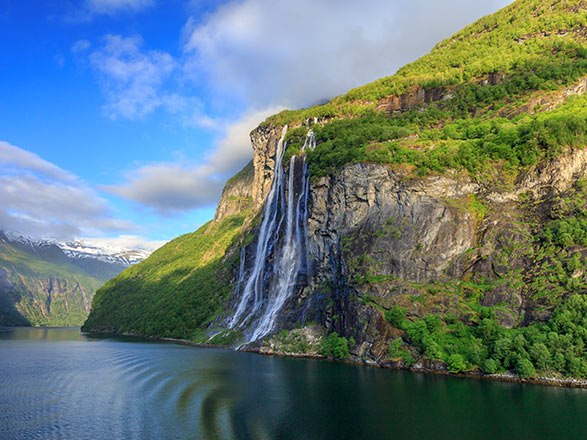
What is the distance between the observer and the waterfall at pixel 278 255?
71.5 meters

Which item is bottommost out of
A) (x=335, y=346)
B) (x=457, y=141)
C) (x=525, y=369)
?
(x=525, y=369)

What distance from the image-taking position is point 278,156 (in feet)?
312

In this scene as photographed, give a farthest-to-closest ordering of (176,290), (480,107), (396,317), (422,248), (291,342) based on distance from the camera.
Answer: (176,290) → (480,107) → (291,342) → (422,248) → (396,317)

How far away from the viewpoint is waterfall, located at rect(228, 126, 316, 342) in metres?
71.5

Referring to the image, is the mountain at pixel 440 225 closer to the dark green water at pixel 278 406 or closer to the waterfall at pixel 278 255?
the waterfall at pixel 278 255

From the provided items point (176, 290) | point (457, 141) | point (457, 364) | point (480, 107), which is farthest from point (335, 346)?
point (176, 290)

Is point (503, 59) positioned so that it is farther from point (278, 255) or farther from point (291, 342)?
point (291, 342)

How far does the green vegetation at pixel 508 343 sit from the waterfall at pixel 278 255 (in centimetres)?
3034

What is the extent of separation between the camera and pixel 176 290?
12275cm

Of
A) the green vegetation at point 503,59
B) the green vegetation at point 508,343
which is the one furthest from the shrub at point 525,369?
the green vegetation at point 503,59

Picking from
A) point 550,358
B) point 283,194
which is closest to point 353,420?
point 550,358

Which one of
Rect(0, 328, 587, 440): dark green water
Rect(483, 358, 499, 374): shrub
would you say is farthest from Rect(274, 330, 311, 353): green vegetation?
Rect(483, 358, 499, 374): shrub

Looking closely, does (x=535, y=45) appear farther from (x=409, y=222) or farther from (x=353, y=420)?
(x=353, y=420)

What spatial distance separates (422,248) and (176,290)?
308ft
